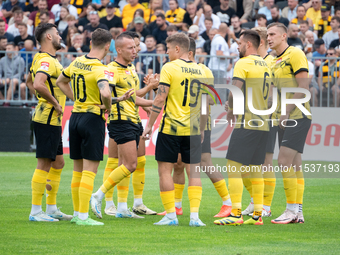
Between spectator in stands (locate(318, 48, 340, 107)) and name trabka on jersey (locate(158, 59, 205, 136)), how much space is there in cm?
898

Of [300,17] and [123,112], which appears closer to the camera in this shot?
[123,112]

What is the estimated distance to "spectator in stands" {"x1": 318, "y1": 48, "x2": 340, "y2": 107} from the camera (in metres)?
14.6

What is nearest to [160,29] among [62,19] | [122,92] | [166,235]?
[62,19]

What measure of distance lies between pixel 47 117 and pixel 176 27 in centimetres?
1065

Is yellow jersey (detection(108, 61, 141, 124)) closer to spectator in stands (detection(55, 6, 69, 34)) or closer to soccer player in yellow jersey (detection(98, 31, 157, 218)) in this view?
soccer player in yellow jersey (detection(98, 31, 157, 218))

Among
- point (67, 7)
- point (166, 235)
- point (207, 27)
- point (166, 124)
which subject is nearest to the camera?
point (166, 235)

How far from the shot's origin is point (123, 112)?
7176 millimetres

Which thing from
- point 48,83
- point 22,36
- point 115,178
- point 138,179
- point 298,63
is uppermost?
point 22,36

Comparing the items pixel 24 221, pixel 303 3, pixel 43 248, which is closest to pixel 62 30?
pixel 303 3

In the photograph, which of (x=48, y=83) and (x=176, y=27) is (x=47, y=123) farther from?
(x=176, y=27)

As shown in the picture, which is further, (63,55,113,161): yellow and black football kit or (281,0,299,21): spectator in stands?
(281,0,299,21): spectator in stands

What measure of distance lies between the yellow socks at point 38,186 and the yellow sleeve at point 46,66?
4.41ft

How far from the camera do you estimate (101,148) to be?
21.9ft

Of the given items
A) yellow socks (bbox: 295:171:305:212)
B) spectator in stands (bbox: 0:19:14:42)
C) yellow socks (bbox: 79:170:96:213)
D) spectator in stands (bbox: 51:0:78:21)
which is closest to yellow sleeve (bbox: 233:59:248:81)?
yellow socks (bbox: 295:171:305:212)
